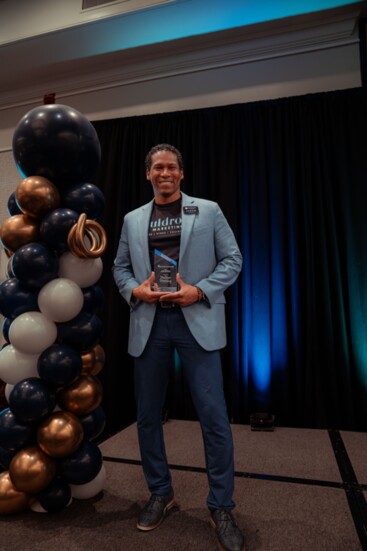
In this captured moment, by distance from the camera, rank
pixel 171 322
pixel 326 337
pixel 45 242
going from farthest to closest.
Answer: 1. pixel 326 337
2. pixel 45 242
3. pixel 171 322

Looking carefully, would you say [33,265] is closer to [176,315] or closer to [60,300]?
[60,300]

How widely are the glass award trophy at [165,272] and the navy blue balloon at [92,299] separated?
39 centimetres

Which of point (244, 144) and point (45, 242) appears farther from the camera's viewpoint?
point (244, 144)

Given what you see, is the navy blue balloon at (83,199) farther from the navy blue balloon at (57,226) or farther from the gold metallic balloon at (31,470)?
the gold metallic balloon at (31,470)

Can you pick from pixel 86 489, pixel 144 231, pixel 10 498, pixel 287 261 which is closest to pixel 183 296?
pixel 144 231

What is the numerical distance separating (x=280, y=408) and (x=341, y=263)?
1.24 m

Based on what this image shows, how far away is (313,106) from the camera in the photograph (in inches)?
124

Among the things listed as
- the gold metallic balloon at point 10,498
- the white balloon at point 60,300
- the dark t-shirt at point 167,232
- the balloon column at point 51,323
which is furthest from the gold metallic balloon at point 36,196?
the gold metallic balloon at point 10,498

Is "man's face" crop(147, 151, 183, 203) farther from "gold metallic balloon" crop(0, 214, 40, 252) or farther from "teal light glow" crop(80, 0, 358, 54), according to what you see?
"teal light glow" crop(80, 0, 358, 54)

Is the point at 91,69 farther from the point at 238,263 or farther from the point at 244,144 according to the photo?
the point at 238,263

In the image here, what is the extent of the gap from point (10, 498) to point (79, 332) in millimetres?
726

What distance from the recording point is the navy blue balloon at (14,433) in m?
1.56

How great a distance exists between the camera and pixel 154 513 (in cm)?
153

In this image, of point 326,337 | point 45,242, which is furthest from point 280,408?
point 45,242
